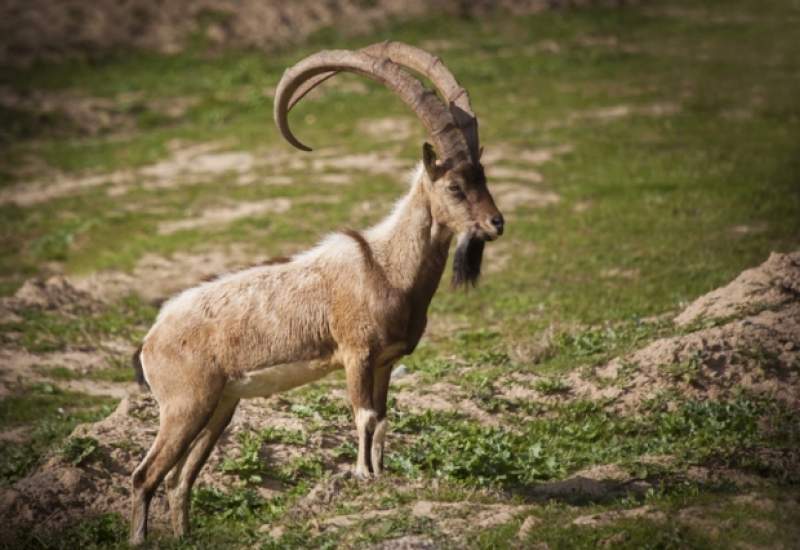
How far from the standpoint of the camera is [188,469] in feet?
31.1

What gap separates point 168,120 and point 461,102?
66.2ft

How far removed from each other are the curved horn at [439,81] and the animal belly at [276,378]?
2126 mm

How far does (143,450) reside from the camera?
10.6 m

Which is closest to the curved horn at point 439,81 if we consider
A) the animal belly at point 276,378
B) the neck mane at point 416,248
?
the neck mane at point 416,248

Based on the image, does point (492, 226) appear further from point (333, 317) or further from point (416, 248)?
point (333, 317)

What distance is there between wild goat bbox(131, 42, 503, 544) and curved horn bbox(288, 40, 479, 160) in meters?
0.01

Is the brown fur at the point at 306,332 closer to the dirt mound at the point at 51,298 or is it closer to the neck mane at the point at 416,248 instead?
the neck mane at the point at 416,248

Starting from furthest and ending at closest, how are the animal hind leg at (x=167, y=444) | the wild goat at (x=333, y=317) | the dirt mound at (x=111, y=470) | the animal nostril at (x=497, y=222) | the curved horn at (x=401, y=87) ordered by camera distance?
the dirt mound at (x=111, y=470), the curved horn at (x=401, y=87), the animal nostril at (x=497, y=222), the wild goat at (x=333, y=317), the animal hind leg at (x=167, y=444)

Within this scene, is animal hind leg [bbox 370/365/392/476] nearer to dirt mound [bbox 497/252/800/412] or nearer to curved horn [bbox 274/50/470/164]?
curved horn [bbox 274/50/470/164]

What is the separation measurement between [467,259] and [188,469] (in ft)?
9.32

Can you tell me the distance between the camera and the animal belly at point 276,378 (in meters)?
9.31

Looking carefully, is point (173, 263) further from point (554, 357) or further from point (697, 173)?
point (697, 173)

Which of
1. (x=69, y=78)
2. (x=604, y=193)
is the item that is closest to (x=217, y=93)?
(x=69, y=78)

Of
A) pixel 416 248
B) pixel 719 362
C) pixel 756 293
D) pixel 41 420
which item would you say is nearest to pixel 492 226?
pixel 416 248
